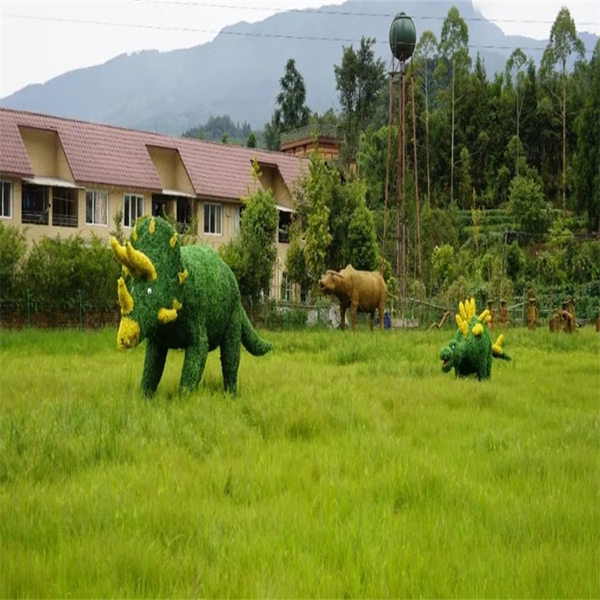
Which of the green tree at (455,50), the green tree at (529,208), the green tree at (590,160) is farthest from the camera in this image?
the green tree at (455,50)

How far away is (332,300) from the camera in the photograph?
23.0 metres

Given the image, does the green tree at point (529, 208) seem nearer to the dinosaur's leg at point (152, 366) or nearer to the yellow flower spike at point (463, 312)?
the yellow flower spike at point (463, 312)

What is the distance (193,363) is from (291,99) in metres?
34.9

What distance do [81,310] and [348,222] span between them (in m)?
9.68

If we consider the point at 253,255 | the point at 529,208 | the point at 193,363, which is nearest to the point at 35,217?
the point at 253,255

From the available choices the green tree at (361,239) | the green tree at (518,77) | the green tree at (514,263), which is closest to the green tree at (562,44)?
the green tree at (518,77)

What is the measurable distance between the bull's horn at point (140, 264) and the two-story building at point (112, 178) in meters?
15.5

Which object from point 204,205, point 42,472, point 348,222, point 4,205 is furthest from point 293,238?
point 42,472

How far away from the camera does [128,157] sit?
1014 inches

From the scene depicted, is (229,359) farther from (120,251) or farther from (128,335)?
(120,251)

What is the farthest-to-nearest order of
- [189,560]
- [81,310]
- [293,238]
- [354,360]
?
1. [293,238]
2. [81,310]
3. [354,360]
4. [189,560]

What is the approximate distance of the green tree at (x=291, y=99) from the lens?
132ft

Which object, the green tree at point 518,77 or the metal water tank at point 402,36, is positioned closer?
the metal water tank at point 402,36

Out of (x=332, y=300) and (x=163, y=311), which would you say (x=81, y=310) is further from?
(x=163, y=311)
